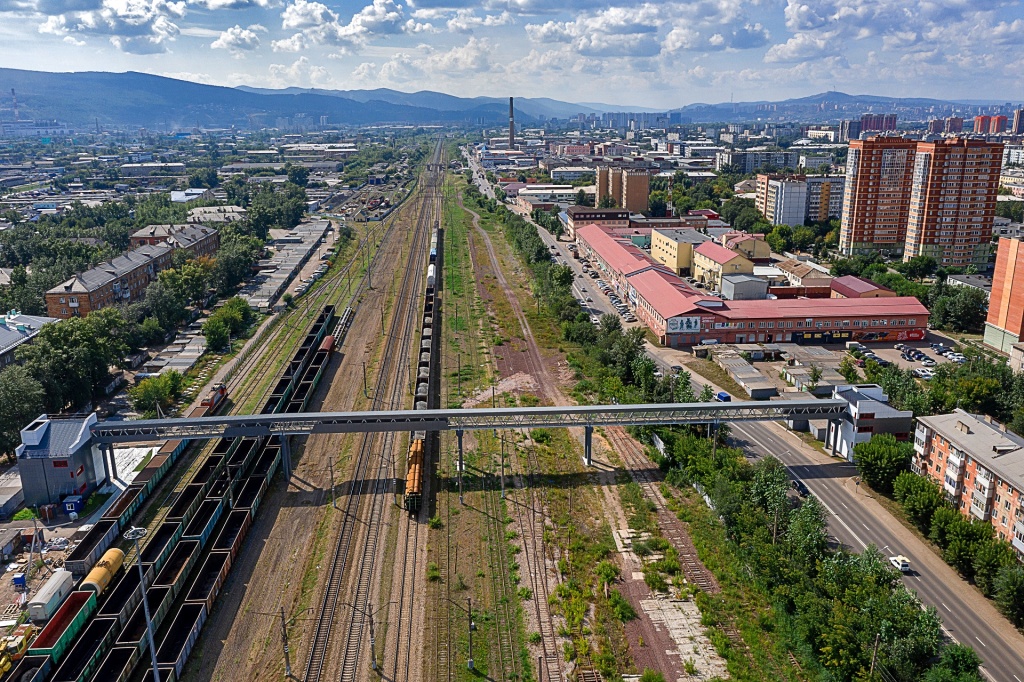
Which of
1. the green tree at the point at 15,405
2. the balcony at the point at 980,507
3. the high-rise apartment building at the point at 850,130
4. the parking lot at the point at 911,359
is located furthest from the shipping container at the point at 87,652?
the high-rise apartment building at the point at 850,130

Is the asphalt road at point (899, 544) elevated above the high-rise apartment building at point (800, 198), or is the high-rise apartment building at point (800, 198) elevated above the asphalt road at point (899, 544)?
the high-rise apartment building at point (800, 198)

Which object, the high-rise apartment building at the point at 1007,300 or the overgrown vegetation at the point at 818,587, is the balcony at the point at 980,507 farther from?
the high-rise apartment building at the point at 1007,300

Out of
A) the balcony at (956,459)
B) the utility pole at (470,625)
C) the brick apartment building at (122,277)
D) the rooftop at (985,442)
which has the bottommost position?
the utility pole at (470,625)

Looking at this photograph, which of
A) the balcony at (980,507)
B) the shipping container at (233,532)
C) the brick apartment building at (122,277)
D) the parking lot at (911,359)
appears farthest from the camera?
the brick apartment building at (122,277)

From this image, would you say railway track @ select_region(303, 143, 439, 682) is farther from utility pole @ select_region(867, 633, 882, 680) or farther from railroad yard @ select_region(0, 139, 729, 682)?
utility pole @ select_region(867, 633, 882, 680)

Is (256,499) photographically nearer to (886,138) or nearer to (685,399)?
(685,399)

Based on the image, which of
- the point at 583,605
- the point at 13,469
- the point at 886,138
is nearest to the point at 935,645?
the point at 583,605
